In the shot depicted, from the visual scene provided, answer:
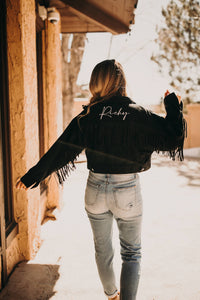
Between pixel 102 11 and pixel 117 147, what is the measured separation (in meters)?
3.34

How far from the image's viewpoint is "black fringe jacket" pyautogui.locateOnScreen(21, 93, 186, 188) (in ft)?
5.53

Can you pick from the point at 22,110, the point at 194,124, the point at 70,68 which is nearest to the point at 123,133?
the point at 22,110

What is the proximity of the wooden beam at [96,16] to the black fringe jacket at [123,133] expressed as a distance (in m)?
2.94

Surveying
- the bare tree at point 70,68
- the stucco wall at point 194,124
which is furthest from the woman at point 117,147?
the stucco wall at point 194,124

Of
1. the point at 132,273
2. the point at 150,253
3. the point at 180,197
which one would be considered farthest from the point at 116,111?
the point at 180,197

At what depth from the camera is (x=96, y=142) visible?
177 cm

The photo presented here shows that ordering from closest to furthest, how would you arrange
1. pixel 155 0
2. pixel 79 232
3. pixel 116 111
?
1. pixel 116 111
2. pixel 79 232
3. pixel 155 0

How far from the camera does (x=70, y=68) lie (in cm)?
1062

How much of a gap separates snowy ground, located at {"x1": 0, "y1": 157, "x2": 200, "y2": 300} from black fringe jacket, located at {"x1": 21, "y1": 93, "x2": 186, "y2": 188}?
1293mm

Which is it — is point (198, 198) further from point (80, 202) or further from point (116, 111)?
point (116, 111)

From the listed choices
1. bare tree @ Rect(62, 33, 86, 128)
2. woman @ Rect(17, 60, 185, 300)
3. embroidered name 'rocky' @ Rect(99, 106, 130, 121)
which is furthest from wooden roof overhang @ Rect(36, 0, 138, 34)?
bare tree @ Rect(62, 33, 86, 128)

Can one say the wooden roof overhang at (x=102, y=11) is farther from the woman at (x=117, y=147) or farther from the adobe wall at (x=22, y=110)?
the woman at (x=117, y=147)

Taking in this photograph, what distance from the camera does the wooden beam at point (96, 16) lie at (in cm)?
405

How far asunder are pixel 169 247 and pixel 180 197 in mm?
2307
